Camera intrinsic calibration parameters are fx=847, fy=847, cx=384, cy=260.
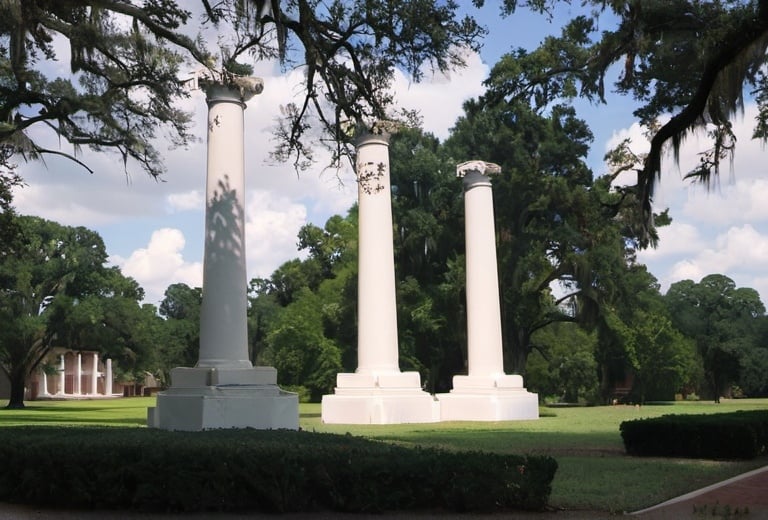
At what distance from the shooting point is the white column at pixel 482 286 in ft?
Result: 119

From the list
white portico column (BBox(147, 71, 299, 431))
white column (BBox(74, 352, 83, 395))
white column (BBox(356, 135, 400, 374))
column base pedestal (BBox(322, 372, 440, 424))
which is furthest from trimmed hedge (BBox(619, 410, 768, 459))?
white column (BBox(74, 352, 83, 395))

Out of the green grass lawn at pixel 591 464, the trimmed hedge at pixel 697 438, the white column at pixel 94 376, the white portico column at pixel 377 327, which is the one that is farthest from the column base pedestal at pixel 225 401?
the white column at pixel 94 376

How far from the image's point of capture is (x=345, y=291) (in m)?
59.7

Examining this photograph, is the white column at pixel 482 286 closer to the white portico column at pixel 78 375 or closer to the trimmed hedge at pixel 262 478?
the trimmed hedge at pixel 262 478

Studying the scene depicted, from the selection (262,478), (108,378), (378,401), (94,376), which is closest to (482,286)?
(378,401)

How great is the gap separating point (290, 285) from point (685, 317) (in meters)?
48.6

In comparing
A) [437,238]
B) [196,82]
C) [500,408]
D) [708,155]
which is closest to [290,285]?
[437,238]

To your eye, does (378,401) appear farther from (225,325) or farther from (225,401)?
(225,401)

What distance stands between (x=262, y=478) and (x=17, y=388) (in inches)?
2435

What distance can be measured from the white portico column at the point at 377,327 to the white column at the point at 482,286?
157 inches

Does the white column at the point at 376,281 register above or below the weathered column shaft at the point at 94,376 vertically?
above

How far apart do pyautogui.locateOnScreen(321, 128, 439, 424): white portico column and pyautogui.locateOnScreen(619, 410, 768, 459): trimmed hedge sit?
48.3 ft

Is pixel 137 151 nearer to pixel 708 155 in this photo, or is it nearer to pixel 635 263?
pixel 708 155

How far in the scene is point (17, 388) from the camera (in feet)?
214
